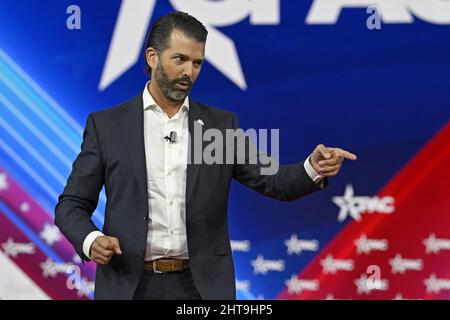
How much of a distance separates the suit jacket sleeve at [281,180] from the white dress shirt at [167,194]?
3 centimetres

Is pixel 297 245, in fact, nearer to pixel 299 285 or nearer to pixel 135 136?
pixel 299 285

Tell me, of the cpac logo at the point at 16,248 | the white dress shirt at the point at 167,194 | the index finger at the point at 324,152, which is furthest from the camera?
the cpac logo at the point at 16,248

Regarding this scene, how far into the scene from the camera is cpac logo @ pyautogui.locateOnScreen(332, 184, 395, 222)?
399 centimetres

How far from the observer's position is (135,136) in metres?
2.52

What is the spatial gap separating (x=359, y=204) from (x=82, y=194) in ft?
6.59

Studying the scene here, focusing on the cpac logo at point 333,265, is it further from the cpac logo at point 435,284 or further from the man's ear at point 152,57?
the man's ear at point 152,57

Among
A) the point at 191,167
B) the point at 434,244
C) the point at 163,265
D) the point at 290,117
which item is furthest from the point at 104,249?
the point at 434,244

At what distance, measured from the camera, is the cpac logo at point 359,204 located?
3.99 meters

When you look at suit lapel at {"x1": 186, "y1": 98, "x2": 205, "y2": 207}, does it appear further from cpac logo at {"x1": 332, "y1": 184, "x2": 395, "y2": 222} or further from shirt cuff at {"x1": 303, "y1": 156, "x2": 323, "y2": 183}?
cpac logo at {"x1": 332, "y1": 184, "x2": 395, "y2": 222}

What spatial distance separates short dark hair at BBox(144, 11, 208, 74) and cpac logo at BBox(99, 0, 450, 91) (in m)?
1.41

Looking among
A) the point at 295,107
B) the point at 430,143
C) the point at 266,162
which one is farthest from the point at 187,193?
the point at 430,143

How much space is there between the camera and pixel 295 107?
13.2ft

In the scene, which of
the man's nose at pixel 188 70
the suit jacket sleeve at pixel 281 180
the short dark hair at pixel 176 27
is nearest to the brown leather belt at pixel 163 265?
the suit jacket sleeve at pixel 281 180
